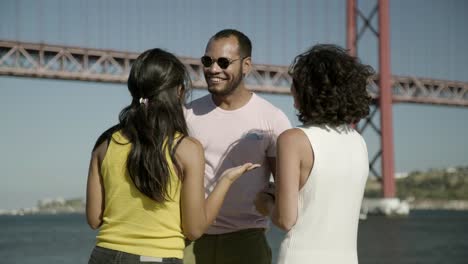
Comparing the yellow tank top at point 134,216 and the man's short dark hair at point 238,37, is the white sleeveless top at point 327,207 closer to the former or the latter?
the yellow tank top at point 134,216

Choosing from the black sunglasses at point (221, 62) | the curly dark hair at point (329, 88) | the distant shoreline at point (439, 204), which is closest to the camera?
the curly dark hair at point (329, 88)

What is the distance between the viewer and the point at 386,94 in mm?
34062

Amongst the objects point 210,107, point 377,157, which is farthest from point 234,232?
point 377,157

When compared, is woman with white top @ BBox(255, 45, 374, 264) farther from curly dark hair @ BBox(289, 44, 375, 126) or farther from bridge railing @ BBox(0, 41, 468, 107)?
bridge railing @ BBox(0, 41, 468, 107)

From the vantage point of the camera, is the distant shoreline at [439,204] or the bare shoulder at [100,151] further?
the distant shoreline at [439,204]

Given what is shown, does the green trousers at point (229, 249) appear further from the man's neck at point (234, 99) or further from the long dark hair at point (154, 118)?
the long dark hair at point (154, 118)

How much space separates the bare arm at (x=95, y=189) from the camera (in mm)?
1885

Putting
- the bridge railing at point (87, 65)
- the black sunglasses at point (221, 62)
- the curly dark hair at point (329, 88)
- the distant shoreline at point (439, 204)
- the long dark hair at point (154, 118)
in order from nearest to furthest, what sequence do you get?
the long dark hair at point (154, 118)
the curly dark hair at point (329, 88)
the black sunglasses at point (221, 62)
the bridge railing at point (87, 65)
the distant shoreline at point (439, 204)

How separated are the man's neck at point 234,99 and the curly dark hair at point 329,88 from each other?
56 cm

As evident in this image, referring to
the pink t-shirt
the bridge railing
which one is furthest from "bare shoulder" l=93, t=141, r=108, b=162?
the bridge railing

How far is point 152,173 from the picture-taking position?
177 centimetres

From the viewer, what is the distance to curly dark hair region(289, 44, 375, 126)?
1.88 m

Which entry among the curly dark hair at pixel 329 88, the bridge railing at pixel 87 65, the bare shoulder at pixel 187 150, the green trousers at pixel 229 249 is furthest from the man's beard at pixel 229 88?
the bridge railing at pixel 87 65

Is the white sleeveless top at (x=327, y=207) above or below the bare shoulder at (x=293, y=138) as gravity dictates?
below
